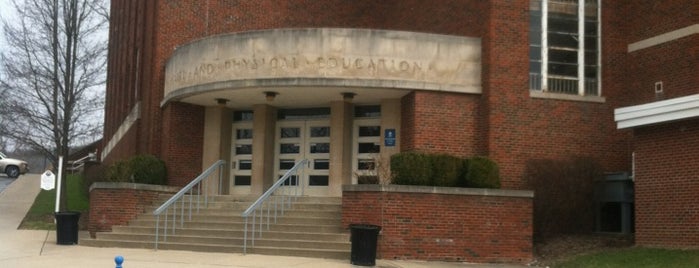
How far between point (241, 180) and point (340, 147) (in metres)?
3.39

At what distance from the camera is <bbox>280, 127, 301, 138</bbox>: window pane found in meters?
21.0

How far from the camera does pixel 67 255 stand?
14523 mm

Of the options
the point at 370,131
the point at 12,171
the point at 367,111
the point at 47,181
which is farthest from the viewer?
the point at 12,171

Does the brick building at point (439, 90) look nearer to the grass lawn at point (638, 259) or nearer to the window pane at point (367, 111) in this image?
the window pane at point (367, 111)

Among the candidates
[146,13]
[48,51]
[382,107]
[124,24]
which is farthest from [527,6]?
[124,24]

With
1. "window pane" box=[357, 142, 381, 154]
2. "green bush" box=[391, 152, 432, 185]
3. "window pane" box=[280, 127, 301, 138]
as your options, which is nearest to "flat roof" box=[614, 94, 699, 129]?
"green bush" box=[391, 152, 432, 185]

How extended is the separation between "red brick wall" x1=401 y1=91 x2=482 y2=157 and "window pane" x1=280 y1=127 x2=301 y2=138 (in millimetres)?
3646

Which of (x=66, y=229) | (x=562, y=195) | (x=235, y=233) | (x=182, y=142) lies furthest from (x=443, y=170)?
(x=182, y=142)

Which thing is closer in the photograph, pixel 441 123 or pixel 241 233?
A: pixel 241 233

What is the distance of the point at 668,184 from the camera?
49.5 ft

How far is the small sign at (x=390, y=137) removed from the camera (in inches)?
756

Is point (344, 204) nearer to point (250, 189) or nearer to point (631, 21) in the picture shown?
point (250, 189)

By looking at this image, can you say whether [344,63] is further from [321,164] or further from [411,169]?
[411,169]

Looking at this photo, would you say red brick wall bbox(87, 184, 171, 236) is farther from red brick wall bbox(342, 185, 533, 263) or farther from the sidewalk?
red brick wall bbox(342, 185, 533, 263)
